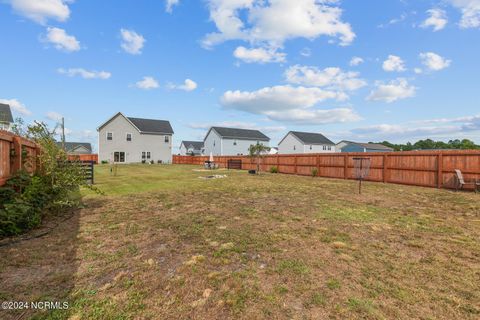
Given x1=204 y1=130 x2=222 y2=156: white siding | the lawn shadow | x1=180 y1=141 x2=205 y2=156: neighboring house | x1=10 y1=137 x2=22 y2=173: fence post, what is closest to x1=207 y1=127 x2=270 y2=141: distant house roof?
x1=204 y1=130 x2=222 y2=156: white siding

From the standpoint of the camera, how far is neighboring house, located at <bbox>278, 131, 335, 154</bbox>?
48.9 meters

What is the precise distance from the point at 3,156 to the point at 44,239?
196cm

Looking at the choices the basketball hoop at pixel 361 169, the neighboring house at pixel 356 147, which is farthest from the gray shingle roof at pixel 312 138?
the basketball hoop at pixel 361 169

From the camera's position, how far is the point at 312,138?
51.4 meters

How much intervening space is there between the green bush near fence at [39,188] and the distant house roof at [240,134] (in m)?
41.0

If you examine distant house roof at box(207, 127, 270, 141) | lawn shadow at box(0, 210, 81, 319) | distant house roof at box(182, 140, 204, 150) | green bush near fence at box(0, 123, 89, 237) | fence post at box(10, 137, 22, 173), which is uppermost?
distant house roof at box(207, 127, 270, 141)

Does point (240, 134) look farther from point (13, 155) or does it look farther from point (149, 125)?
point (13, 155)

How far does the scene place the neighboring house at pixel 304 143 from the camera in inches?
1924

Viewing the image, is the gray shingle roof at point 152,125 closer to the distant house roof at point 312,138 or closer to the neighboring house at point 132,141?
the neighboring house at point 132,141

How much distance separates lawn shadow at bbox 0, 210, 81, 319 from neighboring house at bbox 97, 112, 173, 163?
3847 cm

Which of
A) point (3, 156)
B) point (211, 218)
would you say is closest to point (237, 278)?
point (211, 218)

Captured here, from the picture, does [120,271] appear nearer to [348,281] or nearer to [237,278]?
[237,278]

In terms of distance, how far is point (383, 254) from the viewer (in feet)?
13.7

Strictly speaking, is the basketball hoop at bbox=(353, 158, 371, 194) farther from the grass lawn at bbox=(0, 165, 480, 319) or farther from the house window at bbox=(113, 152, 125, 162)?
the house window at bbox=(113, 152, 125, 162)
